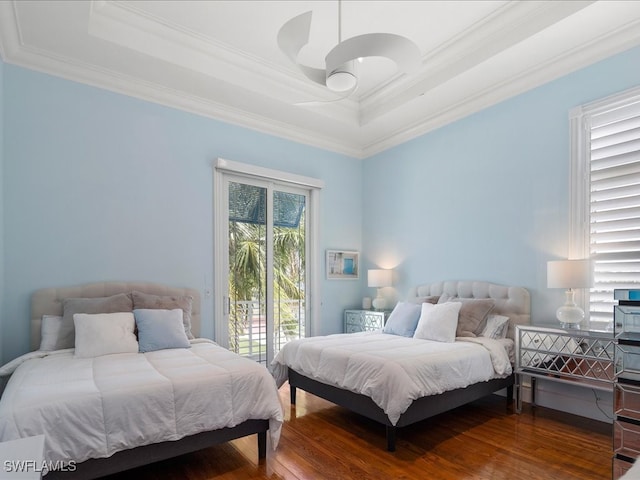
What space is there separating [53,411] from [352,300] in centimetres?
401

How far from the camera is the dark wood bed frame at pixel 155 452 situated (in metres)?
1.90

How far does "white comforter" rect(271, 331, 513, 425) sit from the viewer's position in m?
2.61

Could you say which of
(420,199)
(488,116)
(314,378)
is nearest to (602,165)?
(488,116)

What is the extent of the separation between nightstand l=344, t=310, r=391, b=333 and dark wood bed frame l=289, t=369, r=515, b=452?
151 centimetres

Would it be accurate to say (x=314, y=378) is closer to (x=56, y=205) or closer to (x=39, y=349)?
(x=39, y=349)

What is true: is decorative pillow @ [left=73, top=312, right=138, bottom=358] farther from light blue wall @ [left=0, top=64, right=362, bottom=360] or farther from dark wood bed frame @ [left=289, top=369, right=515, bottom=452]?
dark wood bed frame @ [left=289, top=369, right=515, bottom=452]

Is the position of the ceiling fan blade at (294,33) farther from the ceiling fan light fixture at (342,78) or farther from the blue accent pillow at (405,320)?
the blue accent pillow at (405,320)

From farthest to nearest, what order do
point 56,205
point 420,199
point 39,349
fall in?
point 420,199 → point 56,205 → point 39,349

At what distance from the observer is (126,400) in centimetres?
203

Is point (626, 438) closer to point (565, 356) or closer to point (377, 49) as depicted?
point (565, 356)

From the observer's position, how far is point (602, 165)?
3.21 m

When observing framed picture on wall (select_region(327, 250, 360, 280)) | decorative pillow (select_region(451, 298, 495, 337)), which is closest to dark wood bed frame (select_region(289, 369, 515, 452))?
decorative pillow (select_region(451, 298, 495, 337))

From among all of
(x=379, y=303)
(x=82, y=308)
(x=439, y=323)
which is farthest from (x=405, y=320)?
(x=82, y=308)

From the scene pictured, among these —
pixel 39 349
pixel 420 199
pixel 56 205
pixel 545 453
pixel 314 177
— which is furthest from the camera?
pixel 314 177
